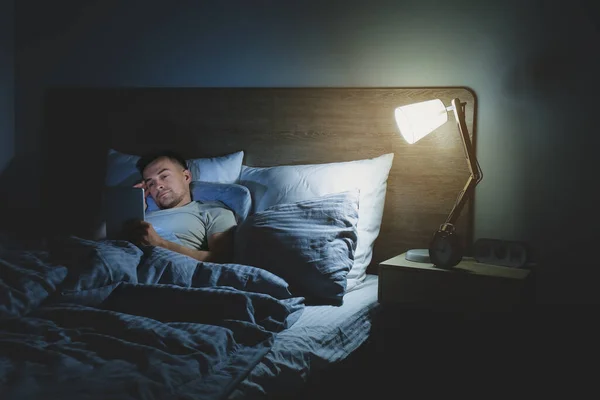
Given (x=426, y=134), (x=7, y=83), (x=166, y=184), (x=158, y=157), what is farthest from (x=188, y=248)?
(x=7, y=83)

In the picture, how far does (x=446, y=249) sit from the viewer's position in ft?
7.02

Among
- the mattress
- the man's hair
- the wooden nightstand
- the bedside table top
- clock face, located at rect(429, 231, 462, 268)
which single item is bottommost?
the mattress

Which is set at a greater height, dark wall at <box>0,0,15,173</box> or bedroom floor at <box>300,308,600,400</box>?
dark wall at <box>0,0,15,173</box>

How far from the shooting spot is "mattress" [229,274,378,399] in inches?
55.3

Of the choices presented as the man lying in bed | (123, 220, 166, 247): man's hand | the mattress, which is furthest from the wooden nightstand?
(123, 220, 166, 247): man's hand

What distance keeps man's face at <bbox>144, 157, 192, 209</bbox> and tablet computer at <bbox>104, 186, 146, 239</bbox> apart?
1.19 feet

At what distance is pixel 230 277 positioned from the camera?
6.15 feet

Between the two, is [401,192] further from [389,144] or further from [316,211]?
[316,211]

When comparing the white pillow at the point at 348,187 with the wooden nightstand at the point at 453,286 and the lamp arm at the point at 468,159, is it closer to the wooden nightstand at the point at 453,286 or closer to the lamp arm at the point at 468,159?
the wooden nightstand at the point at 453,286

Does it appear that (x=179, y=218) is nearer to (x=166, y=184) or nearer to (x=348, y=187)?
(x=166, y=184)

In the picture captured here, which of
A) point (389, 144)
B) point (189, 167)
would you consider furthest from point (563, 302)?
point (189, 167)

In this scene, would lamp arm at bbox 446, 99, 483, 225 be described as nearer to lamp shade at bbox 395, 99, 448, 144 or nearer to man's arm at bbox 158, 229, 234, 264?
lamp shade at bbox 395, 99, 448, 144

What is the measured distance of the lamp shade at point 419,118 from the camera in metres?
2.29

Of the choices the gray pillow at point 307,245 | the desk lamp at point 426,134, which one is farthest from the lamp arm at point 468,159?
the gray pillow at point 307,245
